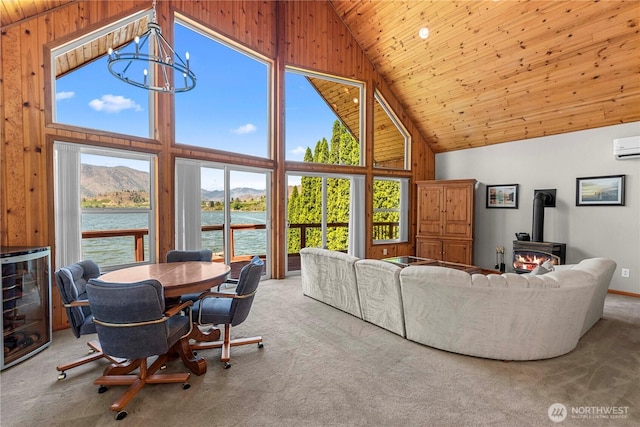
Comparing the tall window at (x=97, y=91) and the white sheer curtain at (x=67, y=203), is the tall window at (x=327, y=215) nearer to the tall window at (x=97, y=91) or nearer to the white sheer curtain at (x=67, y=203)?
the tall window at (x=97, y=91)

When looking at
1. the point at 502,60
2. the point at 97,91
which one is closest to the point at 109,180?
the point at 97,91

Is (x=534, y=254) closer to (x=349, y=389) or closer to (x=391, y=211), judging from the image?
(x=391, y=211)

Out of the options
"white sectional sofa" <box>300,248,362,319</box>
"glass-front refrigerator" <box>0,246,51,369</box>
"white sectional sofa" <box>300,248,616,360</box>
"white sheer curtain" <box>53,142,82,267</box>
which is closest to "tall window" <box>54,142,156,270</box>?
"white sheer curtain" <box>53,142,82,267</box>

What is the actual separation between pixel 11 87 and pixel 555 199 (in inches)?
301

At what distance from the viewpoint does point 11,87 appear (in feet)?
10.0

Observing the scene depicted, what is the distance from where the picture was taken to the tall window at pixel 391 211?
7.10m

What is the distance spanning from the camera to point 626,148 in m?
4.60

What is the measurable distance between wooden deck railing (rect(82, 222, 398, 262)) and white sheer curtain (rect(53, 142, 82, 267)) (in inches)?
9.5

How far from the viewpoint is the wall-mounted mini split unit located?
452 cm

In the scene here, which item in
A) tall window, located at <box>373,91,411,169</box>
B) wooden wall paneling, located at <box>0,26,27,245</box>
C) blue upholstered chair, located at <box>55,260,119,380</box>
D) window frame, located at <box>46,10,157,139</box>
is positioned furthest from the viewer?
tall window, located at <box>373,91,411,169</box>

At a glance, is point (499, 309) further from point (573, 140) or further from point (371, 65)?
point (371, 65)

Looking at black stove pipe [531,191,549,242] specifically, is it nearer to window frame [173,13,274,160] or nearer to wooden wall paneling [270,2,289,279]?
wooden wall paneling [270,2,289,279]

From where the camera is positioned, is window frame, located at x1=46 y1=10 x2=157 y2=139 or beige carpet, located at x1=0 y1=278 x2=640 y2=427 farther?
window frame, located at x1=46 y1=10 x2=157 y2=139

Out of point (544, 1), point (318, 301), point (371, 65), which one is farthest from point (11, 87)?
point (544, 1)
